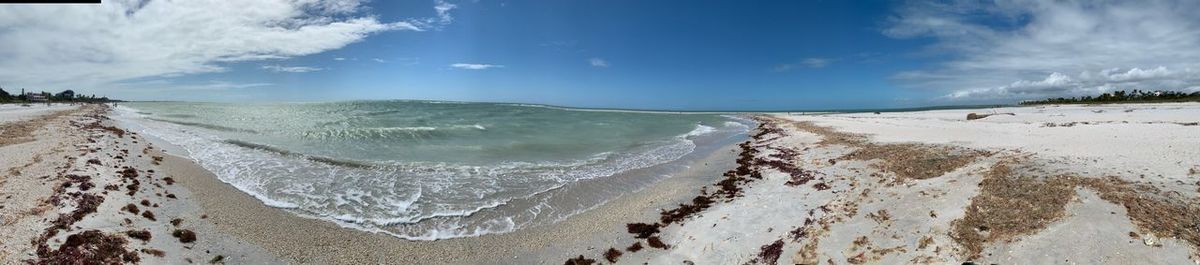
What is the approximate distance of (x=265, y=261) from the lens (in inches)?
289

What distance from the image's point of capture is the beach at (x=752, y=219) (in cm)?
652

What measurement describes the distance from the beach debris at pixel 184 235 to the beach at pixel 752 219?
0.11 feet

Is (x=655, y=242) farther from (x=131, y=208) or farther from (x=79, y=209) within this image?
(x=79, y=209)

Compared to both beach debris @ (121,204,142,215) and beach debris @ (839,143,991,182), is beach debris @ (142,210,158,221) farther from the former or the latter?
beach debris @ (839,143,991,182)

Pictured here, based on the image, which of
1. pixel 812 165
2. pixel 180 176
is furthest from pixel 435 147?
pixel 812 165

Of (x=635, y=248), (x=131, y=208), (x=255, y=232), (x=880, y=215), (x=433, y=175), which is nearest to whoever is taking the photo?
(x=635, y=248)

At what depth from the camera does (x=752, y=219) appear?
9.05 meters

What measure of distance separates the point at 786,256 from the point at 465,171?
10.8 m

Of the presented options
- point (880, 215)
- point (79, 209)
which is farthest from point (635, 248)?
point (79, 209)

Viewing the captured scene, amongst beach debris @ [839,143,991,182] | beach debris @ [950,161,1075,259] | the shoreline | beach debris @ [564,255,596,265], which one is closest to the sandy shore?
the shoreline

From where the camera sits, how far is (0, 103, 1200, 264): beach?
6.52 m

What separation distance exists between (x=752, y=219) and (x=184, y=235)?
33.6 feet

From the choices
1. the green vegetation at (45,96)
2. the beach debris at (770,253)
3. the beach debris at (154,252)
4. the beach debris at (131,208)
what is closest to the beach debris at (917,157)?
the beach debris at (770,253)

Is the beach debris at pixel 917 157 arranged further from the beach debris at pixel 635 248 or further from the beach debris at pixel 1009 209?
the beach debris at pixel 635 248
